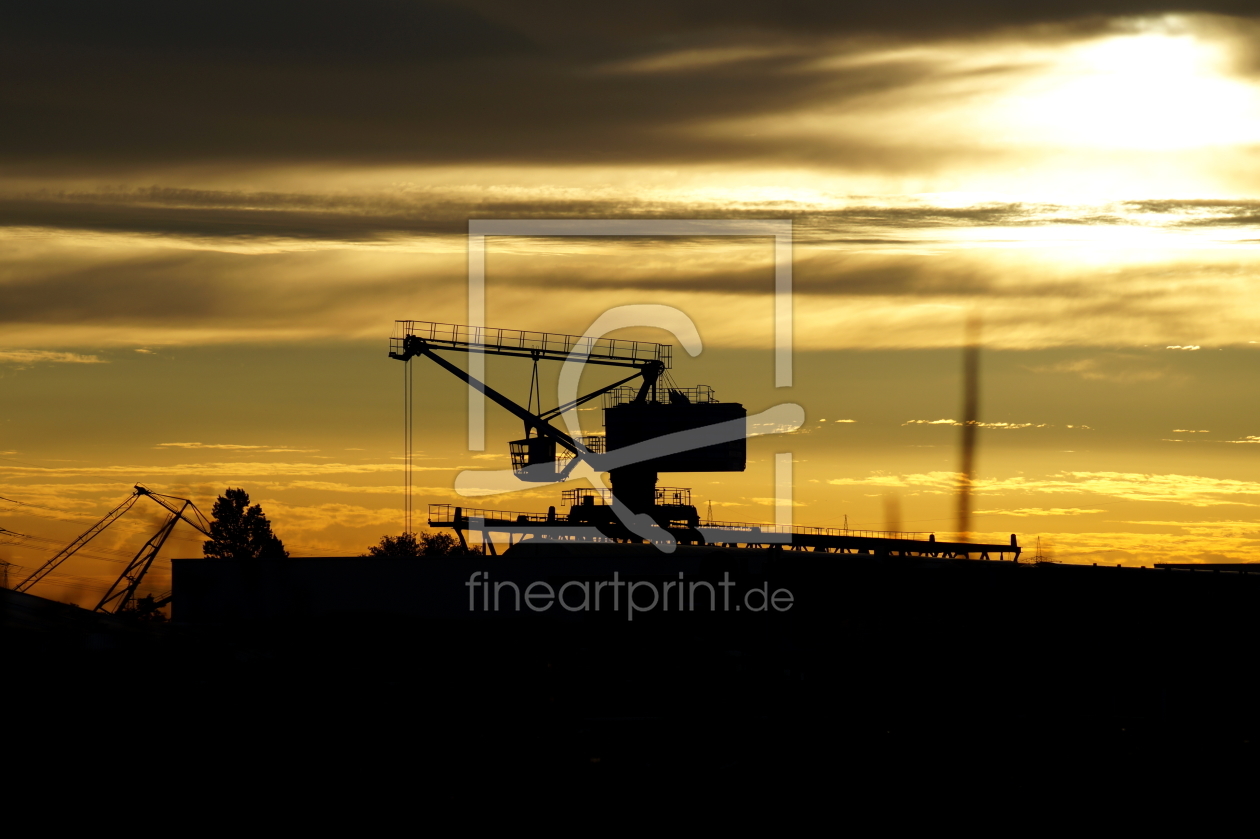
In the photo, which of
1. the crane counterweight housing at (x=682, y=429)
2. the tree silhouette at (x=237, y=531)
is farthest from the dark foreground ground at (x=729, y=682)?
the tree silhouette at (x=237, y=531)

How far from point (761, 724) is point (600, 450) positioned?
35684 millimetres

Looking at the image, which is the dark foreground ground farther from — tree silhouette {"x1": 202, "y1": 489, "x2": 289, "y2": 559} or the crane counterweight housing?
tree silhouette {"x1": 202, "y1": 489, "x2": 289, "y2": 559}

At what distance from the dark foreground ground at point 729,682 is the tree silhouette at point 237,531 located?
222 ft

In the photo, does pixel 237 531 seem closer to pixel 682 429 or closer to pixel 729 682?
pixel 682 429

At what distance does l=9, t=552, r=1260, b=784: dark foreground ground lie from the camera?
27.7m

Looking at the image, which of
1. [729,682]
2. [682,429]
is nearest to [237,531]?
[682,429]

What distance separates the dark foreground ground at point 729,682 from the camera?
27.7 m

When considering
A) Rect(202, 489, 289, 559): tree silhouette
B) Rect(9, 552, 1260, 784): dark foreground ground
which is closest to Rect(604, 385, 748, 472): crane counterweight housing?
Rect(9, 552, 1260, 784): dark foreground ground

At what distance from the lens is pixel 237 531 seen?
117938 millimetres

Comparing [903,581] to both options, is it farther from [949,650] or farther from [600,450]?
[600,450]

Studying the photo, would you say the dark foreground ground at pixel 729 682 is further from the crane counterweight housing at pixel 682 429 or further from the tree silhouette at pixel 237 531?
the tree silhouette at pixel 237 531

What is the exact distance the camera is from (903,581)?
4538cm

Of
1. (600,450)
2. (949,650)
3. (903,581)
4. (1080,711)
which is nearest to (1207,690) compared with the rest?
(1080,711)

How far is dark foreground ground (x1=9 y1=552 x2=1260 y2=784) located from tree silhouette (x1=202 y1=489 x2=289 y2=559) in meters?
67.7
